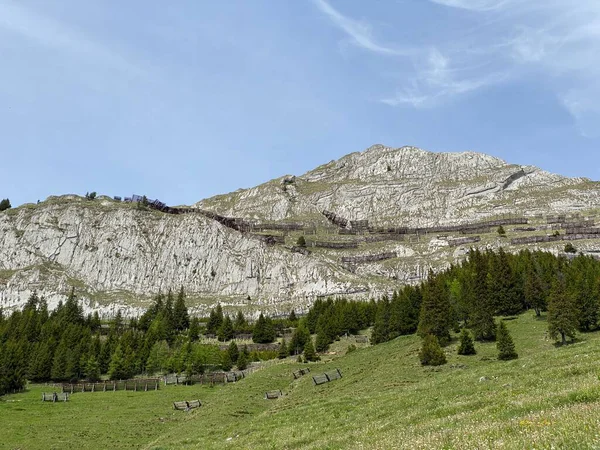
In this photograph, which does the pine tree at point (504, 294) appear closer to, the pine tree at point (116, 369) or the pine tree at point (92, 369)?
the pine tree at point (116, 369)

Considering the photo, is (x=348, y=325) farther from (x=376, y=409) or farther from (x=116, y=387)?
(x=376, y=409)

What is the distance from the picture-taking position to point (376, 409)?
2753 cm

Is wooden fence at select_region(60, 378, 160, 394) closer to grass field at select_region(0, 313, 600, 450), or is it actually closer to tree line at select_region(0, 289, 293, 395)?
grass field at select_region(0, 313, 600, 450)

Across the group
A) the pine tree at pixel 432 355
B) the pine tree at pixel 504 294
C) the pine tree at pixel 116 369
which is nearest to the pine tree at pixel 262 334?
the pine tree at pixel 116 369

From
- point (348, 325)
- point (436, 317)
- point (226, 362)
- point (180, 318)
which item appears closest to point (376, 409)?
point (436, 317)

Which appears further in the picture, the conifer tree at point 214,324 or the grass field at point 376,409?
the conifer tree at point 214,324

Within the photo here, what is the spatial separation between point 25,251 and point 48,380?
121643 mm

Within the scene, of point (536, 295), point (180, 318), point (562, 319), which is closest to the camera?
point (562, 319)

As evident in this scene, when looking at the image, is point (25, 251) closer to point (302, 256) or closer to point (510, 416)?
point (302, 256)

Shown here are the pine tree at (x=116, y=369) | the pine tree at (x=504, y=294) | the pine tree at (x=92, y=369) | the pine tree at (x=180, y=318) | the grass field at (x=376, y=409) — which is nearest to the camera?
the grass field at (x=376, y=409)

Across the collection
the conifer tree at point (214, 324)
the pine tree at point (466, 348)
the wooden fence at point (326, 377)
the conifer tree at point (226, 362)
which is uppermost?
the conifer tree at point (214, 324)

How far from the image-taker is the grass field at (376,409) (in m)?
13.5

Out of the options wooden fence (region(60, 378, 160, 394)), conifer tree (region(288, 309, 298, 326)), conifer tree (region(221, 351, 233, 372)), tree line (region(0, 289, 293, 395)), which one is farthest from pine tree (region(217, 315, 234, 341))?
wooden fence (region(60, 378, 160, 394))

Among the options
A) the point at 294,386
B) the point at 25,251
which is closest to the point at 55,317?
the point at 25,251
